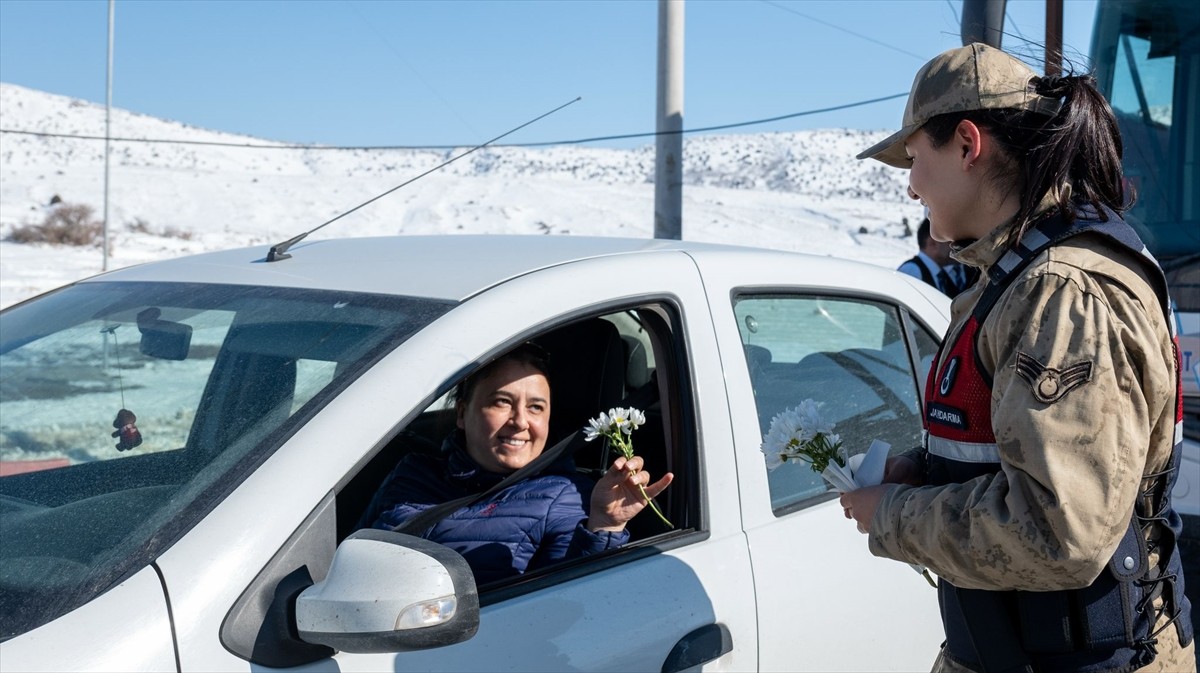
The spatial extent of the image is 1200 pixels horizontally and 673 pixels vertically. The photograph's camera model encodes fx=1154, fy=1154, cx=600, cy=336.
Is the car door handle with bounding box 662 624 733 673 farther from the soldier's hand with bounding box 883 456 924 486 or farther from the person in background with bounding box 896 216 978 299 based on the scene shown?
the person in background with bounding box 896 216 978 299

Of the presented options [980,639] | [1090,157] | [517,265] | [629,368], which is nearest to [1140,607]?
[980,639]

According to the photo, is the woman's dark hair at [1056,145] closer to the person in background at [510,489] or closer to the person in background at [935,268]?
the person in background at [510,489]

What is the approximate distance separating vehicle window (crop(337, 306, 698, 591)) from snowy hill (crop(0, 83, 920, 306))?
36.9ft

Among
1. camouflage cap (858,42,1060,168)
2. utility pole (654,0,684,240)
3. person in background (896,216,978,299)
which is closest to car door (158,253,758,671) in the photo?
camouflage cap (858,42,1060,168)

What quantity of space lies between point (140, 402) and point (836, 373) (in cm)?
157

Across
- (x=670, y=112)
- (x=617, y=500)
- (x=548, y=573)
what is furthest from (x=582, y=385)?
(x=670, y=112)

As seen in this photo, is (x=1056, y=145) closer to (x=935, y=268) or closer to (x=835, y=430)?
(x=835, y=430)

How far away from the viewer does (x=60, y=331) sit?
93.8 inches

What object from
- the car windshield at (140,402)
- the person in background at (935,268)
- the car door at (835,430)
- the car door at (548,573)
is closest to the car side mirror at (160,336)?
the car windshield at (140,402)

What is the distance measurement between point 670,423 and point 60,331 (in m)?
1.27

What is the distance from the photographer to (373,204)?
34.7 meters

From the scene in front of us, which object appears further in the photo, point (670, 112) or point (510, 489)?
point (670, 112)

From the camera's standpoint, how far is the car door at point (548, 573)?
1.57 m

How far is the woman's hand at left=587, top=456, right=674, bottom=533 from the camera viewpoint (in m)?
2.22
